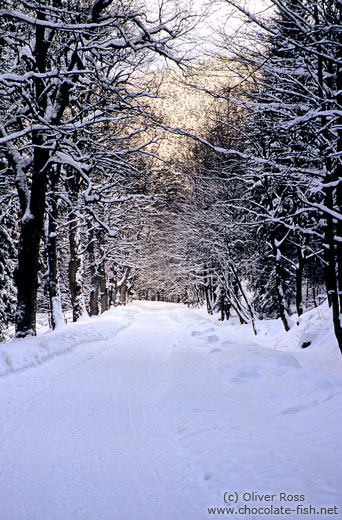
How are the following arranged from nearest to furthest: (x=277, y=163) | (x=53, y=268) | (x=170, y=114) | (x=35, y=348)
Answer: (x=277, y=163) → (x=35, y=348) → (x=170, y=114) → (x=53, y=268)

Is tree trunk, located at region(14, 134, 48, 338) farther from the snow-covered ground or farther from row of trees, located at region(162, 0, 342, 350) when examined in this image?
row of trees, located at region(162, 0, 342, 350)

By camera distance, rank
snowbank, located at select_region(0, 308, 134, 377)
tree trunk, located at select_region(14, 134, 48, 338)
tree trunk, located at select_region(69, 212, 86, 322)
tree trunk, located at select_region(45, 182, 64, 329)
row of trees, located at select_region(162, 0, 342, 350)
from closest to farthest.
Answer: row of trees, located at select_region(162, 0, 342, 350) < snowbank, located at select_region(0, 308, 134, 377) < tree trunk, located at select_region(14, 134, 48, 338) < tree trunk, located at select_region(45, 182, 64, 329) < tree trunk, located at select_region(69, 212, 86, 322)

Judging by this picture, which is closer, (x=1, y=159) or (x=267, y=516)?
(x=267, y=516)

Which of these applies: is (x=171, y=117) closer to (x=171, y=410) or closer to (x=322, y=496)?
(x=171, y=410)

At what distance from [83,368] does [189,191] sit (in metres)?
17.7

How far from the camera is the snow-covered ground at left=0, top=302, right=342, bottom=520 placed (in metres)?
2.81

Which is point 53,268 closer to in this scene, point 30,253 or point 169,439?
point 30,253

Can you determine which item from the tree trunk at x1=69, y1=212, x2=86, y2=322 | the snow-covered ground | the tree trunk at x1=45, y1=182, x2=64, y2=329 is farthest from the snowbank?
the tree trunk at x1=69, y1=212, x2=86, y2=322

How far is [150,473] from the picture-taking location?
3.39 meters

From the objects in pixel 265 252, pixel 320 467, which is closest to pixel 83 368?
pixel 320 467

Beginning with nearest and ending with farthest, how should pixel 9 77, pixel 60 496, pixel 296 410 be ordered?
pixel 60 496 → pixel 296 410 → pixel 9 77

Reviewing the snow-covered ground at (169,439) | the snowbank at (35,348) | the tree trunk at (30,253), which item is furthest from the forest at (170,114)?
the snow-covered ground at (169,439)

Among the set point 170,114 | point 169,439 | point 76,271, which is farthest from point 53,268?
point 169,439

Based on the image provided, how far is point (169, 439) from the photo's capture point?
4.23 meters
